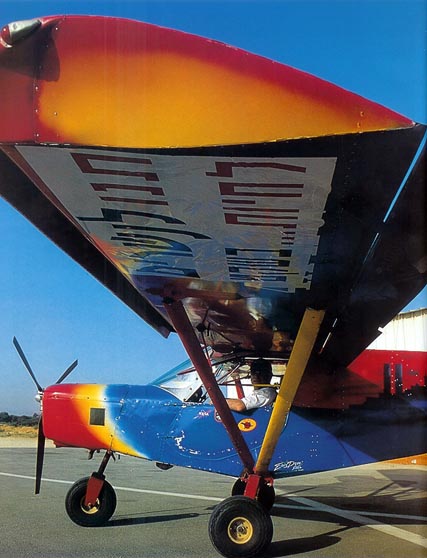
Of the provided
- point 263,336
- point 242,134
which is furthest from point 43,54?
point 263,336

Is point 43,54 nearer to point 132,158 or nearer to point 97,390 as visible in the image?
point 132,158

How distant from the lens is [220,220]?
9.34 ft

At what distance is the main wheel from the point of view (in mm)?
4246

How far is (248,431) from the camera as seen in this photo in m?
5.27

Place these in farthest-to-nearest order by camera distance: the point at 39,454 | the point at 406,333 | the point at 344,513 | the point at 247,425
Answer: the point at 406,333 < the point at 344,513 < the point at 39,454 < the point at 247,425

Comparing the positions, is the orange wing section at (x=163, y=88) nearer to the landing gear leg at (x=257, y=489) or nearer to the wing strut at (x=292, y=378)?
the wing strut at (x=292, y=378)

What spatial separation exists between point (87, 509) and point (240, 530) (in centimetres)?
172

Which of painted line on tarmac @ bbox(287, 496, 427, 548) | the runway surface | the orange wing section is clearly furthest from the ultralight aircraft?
painted line on tarmac @ bbox(287, 496, 427, 548)

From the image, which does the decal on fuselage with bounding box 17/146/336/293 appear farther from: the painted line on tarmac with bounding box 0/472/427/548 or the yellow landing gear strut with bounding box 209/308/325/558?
the painted line on tarmac with bounding box 0/472/427/548

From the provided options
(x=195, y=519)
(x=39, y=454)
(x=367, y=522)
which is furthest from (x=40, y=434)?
(x=367, y=522)

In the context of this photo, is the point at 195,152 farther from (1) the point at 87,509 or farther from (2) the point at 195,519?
(2) the point at 195,519

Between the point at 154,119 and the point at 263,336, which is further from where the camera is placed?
the point at 263,336

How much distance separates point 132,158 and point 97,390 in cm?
385

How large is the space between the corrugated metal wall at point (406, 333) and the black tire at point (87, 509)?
302cm
